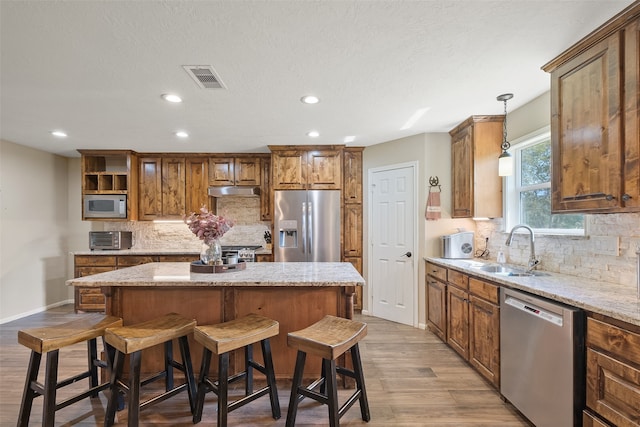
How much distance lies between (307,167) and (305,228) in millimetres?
869

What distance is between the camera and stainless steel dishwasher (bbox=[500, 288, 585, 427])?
1.60m

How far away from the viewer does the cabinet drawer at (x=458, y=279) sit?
8.93 feet

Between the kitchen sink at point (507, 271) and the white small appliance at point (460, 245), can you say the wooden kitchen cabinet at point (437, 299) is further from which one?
the kitchen sink at point (507, 271)

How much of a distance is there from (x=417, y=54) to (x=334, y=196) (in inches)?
97.6

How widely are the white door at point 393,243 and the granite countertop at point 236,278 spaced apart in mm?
1553

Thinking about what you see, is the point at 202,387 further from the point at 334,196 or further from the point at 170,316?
the point at 334,196

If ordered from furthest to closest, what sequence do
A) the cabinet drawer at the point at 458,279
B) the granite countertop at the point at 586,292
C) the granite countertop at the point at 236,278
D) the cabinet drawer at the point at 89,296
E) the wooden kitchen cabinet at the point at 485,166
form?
the cabinet drawer at the point at 89,296
the wooden kitchen cabinet at the point at 485,166
the cabinet drawer at the point at 458,279
the granite countertop at the point at 236,278
the granite countertop at the point at 586,292

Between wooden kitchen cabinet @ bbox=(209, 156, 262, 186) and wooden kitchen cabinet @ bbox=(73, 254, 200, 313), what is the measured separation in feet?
4.10

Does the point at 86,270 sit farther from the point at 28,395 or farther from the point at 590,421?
the point at 590,421

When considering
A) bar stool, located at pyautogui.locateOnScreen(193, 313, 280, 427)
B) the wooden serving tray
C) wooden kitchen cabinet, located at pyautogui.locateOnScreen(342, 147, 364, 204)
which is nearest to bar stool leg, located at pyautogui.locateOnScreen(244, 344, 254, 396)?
bar stool, located at pyautogui.locateOnScreen(193, 313, 280, 427)

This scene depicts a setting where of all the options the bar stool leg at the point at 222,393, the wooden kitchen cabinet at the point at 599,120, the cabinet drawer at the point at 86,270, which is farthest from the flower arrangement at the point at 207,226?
the cabinet drawer at the point at 86,270

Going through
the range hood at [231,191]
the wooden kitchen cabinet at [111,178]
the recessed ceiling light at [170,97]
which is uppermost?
the recessed ceiling light at [170,97]

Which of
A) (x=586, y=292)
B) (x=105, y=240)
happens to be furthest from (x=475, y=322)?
(x=105, y=240)

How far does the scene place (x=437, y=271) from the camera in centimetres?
338
